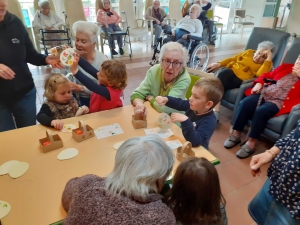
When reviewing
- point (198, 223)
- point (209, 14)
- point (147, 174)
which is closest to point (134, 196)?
point (147, 174)

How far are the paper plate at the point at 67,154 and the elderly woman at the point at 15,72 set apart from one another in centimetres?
67

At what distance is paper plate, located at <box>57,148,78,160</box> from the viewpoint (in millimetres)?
1237

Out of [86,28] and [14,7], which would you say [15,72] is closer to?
[86,28]

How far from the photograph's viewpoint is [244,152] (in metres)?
2.39

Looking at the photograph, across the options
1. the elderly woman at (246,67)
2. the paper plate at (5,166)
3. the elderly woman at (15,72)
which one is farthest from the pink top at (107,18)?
the paper plate at (5,166)

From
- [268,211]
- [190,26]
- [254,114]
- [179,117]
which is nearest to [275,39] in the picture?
[254,114]

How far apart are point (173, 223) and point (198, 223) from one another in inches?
9.9

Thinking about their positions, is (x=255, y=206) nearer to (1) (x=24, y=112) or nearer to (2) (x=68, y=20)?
(1) (x=24, y=112)

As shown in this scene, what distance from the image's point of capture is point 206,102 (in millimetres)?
1513

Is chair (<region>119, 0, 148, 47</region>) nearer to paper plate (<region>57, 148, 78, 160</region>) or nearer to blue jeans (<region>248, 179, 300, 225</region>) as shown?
paper plate (<region>57, 148, 78, 160</region>)

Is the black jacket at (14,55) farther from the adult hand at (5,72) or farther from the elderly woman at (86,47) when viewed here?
the elderly woman at (86,47)

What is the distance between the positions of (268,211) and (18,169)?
1301 millimetres

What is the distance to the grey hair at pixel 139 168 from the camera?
2.35 ft

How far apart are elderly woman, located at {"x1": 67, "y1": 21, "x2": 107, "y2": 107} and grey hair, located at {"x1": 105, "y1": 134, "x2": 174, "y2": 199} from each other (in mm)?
1302
